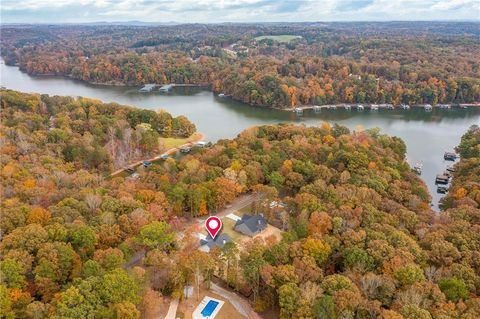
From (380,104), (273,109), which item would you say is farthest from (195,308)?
(380,104)

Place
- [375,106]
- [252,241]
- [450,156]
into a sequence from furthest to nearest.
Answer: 1. [375,106]
2. [450,156]
3. [252,241]

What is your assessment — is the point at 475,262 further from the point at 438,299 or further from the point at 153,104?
the point at 153,104

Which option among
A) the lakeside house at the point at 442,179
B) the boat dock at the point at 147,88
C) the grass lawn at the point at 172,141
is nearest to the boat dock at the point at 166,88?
the boat dock at the point at 147,88

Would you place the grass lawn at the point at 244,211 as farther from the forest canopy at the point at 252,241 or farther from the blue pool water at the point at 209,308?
the blue pool water at the point at 209,308

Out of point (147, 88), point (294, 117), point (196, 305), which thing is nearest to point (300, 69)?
point (294, 117)

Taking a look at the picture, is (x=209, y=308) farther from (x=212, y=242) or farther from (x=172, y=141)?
(x=172, y=141)

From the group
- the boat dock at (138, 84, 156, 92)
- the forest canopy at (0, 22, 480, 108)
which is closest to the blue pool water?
the forest canopy at (0, 22, 480, 108)
